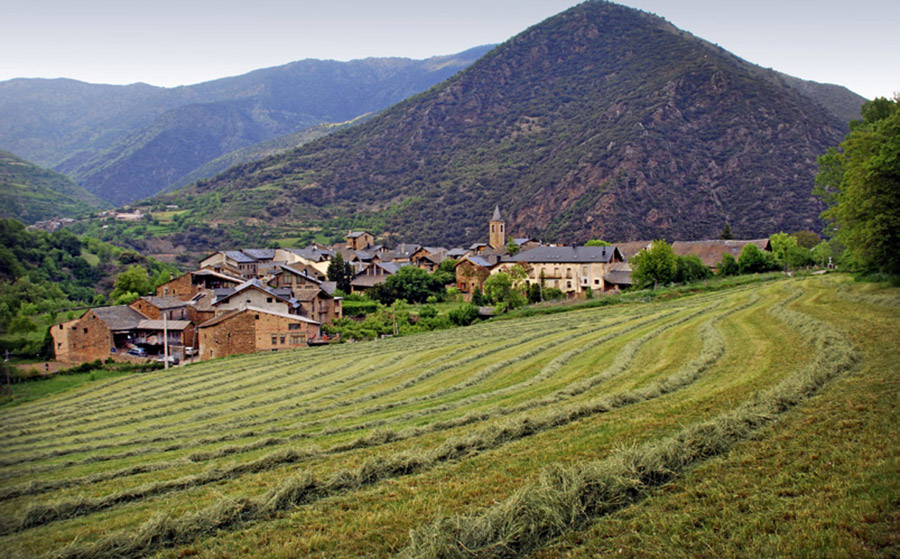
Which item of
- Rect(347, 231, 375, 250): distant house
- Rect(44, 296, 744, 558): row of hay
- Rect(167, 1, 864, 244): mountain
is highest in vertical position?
Rect(167, 1, 864, 244): mountain

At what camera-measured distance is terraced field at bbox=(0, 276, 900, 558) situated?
23.8 ft

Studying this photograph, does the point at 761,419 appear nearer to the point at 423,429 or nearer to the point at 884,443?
the point at 884,443

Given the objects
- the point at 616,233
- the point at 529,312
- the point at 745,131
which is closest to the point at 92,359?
the point at 529,312

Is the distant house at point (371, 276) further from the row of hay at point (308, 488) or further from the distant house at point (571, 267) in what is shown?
the row of hay at point (308, 488)

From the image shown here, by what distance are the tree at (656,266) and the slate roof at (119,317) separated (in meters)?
53.4

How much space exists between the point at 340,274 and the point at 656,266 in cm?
4212

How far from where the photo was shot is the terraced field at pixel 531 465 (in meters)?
7.26

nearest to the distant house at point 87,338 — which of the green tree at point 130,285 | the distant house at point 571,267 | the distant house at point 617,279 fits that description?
the green tree at point 130,285

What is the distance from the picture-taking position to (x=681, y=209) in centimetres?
13188

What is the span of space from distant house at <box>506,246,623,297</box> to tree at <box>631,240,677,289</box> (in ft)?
42.6

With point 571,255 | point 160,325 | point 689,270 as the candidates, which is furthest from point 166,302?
point 689,270

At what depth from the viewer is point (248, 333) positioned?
50312 mm

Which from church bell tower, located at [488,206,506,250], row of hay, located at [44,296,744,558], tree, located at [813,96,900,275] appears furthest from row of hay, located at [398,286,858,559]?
church bell tower, located at [488,206,506,250]

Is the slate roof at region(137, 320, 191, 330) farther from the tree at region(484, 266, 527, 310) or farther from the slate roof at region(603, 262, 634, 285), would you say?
the slate roof at region(603, 262, 634, 285)
